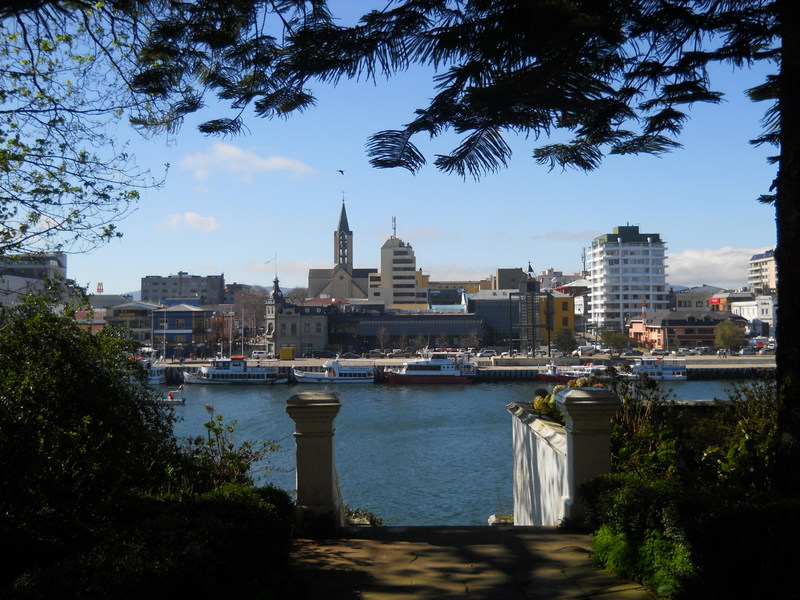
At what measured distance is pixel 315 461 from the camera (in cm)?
504

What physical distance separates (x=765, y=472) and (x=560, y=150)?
7.13 ft

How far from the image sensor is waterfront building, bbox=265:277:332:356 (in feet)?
226

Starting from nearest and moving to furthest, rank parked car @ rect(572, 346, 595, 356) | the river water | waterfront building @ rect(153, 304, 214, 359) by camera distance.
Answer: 1. the river water
2. parked car @ rect(572, 346, 595, 356)
3. waterfront building @ rect(153, 304, 214, 359)

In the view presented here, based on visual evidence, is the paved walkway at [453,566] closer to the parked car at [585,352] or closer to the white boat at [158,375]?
the white boat at [158,375]

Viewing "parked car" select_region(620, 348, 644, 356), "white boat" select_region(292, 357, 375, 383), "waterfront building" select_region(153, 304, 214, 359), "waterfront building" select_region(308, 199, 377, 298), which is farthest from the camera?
"waterfront building" select_region(308, 199, 377, 298)

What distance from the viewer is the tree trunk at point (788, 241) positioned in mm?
3719

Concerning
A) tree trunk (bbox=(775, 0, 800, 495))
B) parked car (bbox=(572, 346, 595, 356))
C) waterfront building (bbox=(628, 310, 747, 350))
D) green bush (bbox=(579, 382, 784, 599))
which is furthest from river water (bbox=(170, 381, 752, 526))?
waterfront building (bbox=(628, 310, 747, 350))

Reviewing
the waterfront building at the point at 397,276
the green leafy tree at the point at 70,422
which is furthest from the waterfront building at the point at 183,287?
the green leafy tree at the point at 70,422

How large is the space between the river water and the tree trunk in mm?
4472

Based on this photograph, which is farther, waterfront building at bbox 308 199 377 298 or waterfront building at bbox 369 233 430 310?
waterfront building at bbox 308 199 377 298

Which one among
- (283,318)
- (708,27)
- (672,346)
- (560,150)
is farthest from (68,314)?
(672,346)

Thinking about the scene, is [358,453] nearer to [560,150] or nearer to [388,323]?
[560,150]

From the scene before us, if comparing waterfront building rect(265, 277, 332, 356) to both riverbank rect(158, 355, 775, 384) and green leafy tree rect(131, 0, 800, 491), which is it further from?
green leafy tree rect(131, 0, 800, 491)

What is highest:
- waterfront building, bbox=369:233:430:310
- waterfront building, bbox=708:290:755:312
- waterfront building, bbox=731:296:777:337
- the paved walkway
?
waterfront building, bbox=369:233:430:310
